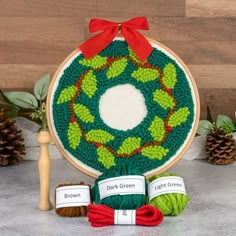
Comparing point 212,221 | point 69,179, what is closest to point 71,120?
point 69,179

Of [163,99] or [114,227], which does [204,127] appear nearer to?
[163,99]

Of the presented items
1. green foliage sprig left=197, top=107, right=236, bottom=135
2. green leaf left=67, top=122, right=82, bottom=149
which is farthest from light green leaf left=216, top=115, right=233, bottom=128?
green leaf left=67, top=122, right=82, bottom=149

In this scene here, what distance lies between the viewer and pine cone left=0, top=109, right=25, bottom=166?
43.0 inches

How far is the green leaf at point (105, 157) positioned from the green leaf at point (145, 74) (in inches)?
4.8

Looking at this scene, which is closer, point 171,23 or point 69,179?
point 69,179

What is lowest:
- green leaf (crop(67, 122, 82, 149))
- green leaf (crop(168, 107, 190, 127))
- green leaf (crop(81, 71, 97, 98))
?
green leaf (crop(67, 122, 82, 149))

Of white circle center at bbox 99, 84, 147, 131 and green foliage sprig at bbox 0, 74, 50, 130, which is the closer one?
white circle center at bbox 99, 84, 147, 131

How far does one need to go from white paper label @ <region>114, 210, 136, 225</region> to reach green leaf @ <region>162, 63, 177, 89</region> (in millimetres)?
223

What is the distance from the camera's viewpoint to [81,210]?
0.84m

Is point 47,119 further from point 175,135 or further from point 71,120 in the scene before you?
point 175,135

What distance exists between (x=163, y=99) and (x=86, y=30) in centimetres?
31

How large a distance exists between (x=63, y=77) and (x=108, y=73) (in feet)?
0.23

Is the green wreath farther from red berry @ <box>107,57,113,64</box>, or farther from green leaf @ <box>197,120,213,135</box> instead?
green leaf @ <box>197,120,213,135</box>

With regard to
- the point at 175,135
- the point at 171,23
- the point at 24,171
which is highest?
the point at 171,23
